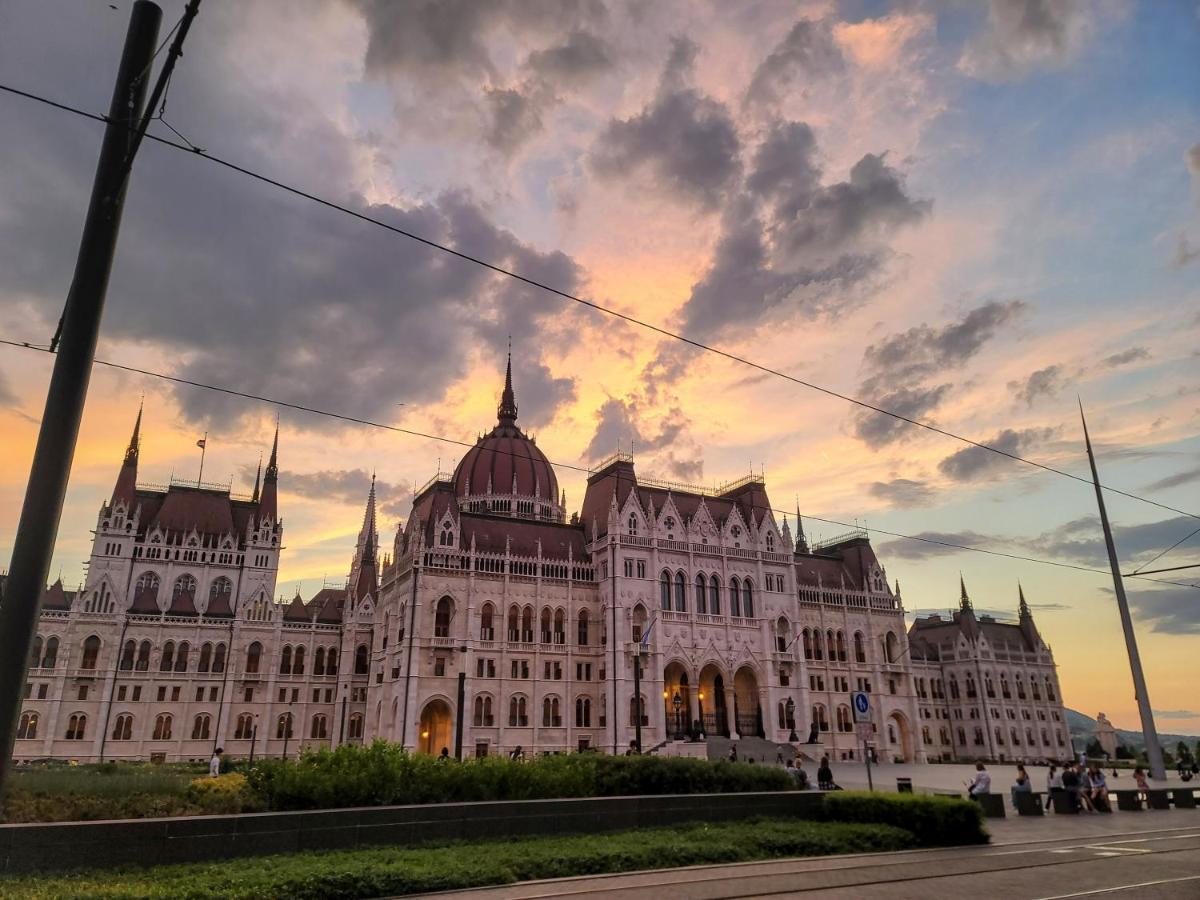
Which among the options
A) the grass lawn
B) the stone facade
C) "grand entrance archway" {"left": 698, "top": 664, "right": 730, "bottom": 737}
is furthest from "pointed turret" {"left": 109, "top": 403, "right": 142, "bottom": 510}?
the grass lawn

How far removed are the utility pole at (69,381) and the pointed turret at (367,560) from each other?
68.4 meters

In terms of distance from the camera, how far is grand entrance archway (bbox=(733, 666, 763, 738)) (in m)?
65.2

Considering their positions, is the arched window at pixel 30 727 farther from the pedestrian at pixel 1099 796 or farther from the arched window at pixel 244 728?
the pedestrian at pixel 1099 796

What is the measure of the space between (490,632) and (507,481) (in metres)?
18.3

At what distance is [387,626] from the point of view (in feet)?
205

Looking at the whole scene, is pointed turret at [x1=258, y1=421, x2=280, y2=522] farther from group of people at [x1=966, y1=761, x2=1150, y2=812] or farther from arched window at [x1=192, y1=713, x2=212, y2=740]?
group of people at [x1=966, y1=761, x2=1150, y2=812]

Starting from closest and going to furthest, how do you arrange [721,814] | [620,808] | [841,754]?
[620,808] < [721,814] < [841,754]

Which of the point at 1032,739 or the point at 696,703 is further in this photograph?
the point at 1032,739

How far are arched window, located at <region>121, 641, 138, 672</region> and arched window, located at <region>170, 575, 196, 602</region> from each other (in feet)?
23.9

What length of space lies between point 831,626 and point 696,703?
1899 cm

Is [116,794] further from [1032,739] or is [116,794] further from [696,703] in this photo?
[1032,739]

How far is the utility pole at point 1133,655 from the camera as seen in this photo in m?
32.9

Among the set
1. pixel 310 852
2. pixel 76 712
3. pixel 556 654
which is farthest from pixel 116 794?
pixel 76 712

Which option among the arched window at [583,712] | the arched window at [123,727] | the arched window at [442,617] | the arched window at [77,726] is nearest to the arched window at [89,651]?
the arched window at [77,726]
